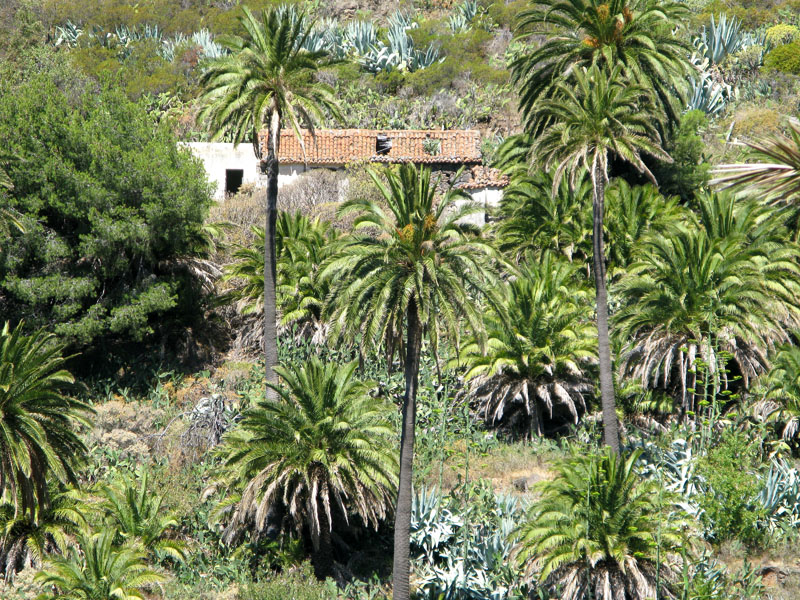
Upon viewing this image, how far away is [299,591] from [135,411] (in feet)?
24.1

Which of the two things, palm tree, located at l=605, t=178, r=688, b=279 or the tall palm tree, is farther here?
palm tree, located at l=605, t=178, r=688, b=279

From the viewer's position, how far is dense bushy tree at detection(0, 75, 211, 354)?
75.5 ft

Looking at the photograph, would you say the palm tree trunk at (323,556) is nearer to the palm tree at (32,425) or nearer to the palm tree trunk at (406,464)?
the palm tree trunk at (406,464)

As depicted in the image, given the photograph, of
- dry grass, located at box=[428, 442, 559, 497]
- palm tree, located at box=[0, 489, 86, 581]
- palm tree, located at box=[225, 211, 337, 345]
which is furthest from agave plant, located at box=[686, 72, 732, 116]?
palm tree, located at box=[0, 489, 86, 581]

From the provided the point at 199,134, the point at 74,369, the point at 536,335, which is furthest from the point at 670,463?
the point at 199,134

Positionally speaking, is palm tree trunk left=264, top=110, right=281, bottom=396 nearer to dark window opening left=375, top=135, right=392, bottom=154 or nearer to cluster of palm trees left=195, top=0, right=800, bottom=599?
cluster of palm trees left=195, top=0, right=800, bottom=599

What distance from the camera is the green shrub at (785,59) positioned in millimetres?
37875

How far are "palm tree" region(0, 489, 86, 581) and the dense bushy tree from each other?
5.59 meters

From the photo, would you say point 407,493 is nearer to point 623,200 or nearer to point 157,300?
point 157,300

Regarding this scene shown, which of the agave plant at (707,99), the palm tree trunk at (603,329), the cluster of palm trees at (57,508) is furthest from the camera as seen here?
the agave plant at (707,99)

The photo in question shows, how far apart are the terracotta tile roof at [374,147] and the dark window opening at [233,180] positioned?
227 cm

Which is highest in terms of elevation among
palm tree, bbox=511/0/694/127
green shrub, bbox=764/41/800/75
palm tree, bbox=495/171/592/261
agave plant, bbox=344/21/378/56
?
agave plant, bbox=344/21/378/56

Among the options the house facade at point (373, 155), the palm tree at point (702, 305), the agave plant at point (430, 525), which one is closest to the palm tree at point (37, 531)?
the agave plant at point (430, 525)

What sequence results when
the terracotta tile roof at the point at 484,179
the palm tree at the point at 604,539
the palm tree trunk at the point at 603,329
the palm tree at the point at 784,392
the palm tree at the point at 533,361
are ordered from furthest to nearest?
the terracotta tile roof at the point at 484,179
the palm tree at the point at 533,361
the palm tree at the point at 784,392
the palm tree trunk at the point at 603,329
the palm tree at the point at 604,539
